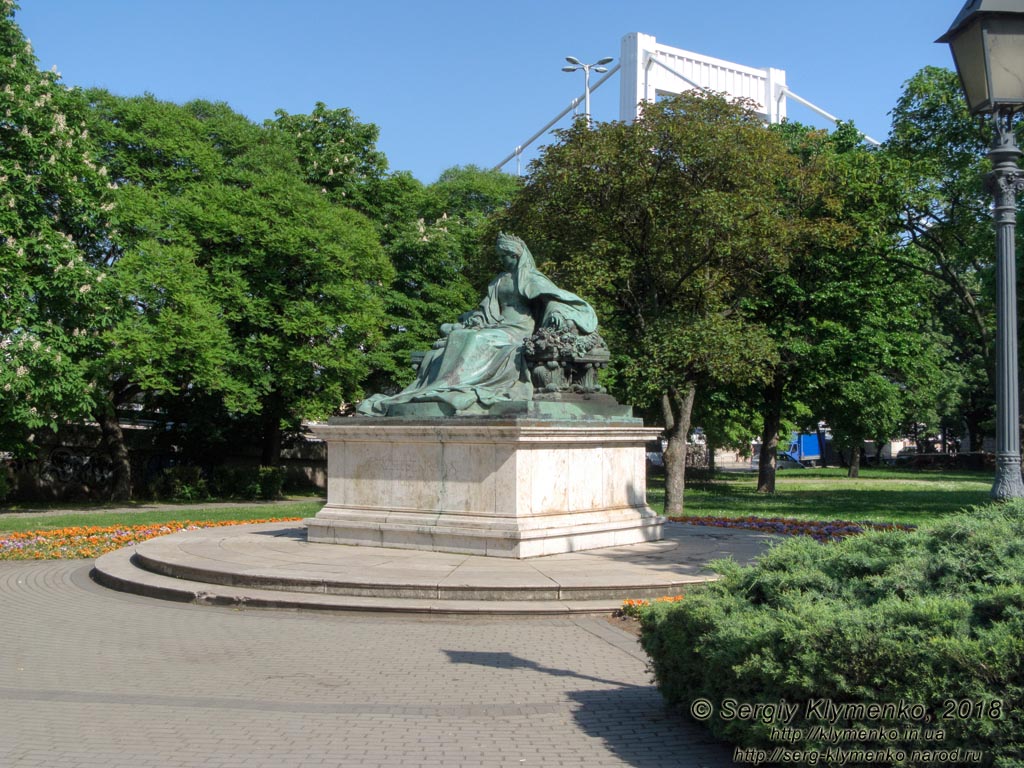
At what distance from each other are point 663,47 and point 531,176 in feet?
152

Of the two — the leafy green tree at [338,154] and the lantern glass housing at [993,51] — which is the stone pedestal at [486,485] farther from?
the leafy green tree at [338,154]

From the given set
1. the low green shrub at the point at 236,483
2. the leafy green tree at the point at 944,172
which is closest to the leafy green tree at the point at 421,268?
the low green shrub at the point at 236,483

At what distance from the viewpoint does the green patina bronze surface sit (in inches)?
476

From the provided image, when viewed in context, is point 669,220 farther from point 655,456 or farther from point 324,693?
point 655,456

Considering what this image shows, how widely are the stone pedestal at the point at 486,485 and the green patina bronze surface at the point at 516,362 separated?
0.35 meters

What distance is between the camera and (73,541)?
1510 centimetres

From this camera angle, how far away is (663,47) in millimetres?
62656

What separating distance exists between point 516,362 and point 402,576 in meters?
Result: 3.94

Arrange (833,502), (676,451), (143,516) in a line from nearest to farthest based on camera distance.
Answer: (676,451), (143,516), (833,502)

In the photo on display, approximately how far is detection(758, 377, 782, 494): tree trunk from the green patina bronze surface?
1842 cm

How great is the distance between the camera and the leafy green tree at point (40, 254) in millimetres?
20547

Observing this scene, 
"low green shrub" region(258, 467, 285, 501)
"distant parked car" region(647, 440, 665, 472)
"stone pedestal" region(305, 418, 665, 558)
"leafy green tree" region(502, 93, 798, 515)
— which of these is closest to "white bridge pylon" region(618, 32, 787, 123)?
"distant parked car" region(647, 440, 665, 472)

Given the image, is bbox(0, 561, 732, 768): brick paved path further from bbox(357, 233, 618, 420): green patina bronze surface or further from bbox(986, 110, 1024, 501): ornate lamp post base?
bbox(357, 233, 618, 420): green patina bronze surface

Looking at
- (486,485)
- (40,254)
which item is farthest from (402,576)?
(40,254)
